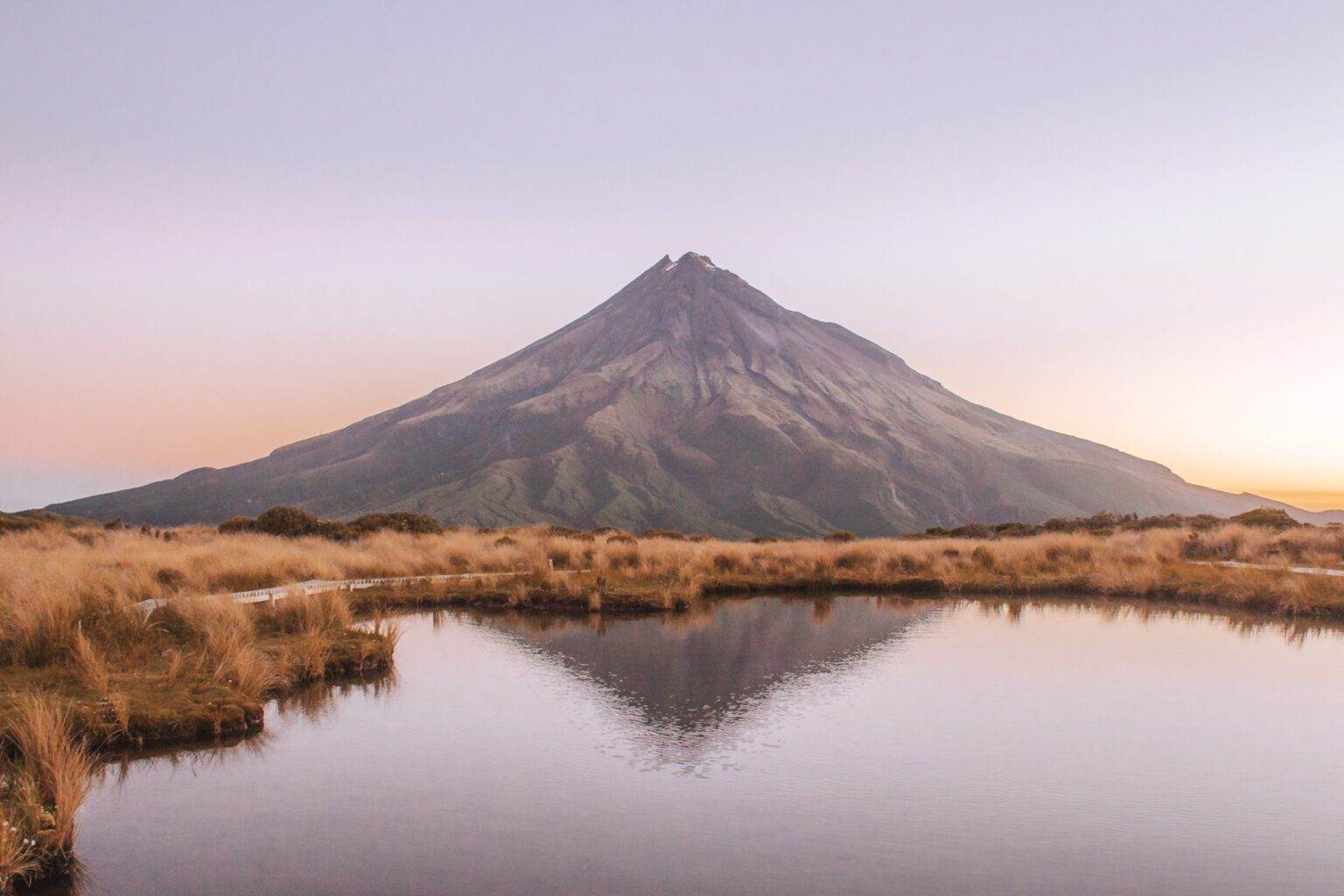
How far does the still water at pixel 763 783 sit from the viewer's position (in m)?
7.07

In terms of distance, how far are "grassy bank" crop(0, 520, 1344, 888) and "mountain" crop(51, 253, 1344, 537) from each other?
314ft

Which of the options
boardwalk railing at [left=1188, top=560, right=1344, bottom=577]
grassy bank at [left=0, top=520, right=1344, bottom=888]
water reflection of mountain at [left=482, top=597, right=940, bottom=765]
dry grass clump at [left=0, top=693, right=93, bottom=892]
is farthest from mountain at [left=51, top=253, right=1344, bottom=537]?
dry grass clump at [left=0, top=693, right=93, bottom=892]

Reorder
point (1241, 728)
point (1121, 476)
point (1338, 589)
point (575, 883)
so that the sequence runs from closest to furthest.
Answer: point (575, 883) < point (1241, 728) < point (1338, 589) < point (1121, 476)

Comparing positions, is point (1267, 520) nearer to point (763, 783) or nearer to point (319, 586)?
point (319, 586)

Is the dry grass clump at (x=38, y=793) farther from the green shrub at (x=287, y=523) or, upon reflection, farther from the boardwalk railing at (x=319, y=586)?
the green shrub at (x=287, y=523)

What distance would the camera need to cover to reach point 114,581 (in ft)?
52.0

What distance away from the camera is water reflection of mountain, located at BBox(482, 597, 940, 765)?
11.3 m

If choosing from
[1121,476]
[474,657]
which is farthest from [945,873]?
[1121,476]

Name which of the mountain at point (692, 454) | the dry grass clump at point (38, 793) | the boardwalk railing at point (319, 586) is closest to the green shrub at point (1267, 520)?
the boardwalk railing at point (319, 586)

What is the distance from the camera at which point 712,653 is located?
15.4 meters

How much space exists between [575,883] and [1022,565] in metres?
22.4

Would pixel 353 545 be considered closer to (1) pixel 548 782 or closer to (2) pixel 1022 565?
(2) pixel 1022 565

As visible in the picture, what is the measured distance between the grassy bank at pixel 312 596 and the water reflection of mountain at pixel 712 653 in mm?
2126

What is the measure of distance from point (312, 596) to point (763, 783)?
32.7ft
